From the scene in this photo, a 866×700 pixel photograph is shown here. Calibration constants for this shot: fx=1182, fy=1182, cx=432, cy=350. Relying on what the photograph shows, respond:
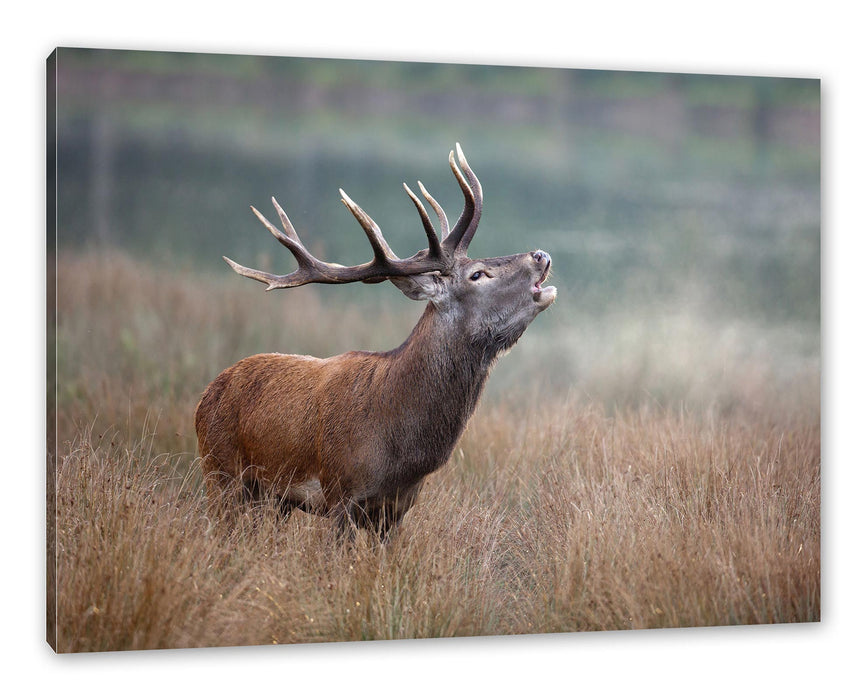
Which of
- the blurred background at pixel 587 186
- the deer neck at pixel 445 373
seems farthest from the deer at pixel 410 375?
the blurred background at pixel 587 186

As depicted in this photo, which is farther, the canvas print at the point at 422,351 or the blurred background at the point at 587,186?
the blurred background at the point at 587,186

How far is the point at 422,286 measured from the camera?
16.9 ft

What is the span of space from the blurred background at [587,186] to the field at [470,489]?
1.8 inches

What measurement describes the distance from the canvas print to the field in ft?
0.06

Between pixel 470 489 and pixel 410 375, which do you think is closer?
pixel 410 375

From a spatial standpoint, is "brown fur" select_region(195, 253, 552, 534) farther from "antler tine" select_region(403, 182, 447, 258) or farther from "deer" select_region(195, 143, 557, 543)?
"antler tine" select_region(403, 182, 447, 258)

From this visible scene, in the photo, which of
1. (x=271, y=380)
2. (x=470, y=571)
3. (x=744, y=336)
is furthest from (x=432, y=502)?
(x=744, y=336)

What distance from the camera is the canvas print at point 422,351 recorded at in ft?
16.5

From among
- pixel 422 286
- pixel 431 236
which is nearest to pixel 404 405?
pixel 422 286

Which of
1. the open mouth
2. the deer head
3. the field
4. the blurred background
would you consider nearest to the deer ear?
the deer head

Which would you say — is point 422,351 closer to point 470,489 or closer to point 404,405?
point 404,405

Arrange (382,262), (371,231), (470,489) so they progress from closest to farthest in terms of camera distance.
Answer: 1. (371,231)
2. (382,262)
3. (470,489)

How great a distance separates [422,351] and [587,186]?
1.45m

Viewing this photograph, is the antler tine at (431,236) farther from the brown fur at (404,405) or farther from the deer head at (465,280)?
the brown fur at (404,405)
